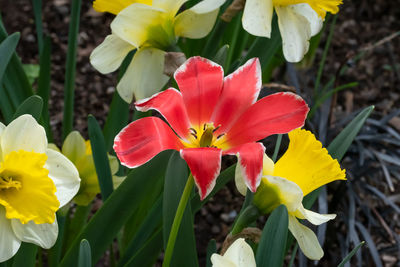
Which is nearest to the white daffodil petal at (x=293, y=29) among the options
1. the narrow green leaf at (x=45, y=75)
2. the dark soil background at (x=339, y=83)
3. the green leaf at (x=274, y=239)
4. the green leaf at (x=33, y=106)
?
the green leaf at (x=274, y=239)

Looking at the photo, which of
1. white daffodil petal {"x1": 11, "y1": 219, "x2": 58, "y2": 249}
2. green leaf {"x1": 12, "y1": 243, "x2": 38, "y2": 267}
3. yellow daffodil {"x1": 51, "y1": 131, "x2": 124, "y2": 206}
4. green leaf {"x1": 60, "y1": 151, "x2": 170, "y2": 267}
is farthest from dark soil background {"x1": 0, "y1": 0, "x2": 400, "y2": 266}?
white daffodil petal {"x1": 11, "y1": 219, "x2": 58, "y2": 249}

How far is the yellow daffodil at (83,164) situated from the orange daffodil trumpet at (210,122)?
0.56 meters

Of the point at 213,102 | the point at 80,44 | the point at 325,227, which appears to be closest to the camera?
the point at 213,102

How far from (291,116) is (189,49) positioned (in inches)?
41.7

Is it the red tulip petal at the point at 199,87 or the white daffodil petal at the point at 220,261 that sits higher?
the red tulip petal at the point at 199,87

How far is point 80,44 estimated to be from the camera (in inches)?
109

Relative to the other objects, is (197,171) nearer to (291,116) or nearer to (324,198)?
(291,116)

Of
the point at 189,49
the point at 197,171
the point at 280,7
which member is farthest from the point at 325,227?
the point at 197,171

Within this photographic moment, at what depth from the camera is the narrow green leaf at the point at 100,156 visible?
50.4 inches

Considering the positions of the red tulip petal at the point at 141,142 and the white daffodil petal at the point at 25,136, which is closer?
the red tulip petal at the point at 141,142

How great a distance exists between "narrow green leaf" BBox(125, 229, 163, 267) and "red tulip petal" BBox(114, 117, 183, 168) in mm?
510

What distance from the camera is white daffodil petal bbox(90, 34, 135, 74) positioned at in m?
1.14

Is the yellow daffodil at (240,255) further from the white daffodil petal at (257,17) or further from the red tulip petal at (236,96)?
the white daffodil petal at (257,17)

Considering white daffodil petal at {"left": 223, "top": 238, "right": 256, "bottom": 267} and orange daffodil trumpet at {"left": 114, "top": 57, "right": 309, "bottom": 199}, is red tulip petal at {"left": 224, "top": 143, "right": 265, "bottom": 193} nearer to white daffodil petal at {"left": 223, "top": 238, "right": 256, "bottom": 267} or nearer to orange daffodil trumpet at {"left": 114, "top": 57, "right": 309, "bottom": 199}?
orange daffodil trumpet at {"left": 114, "top": 57, "right": 309, "bottom": 199}
